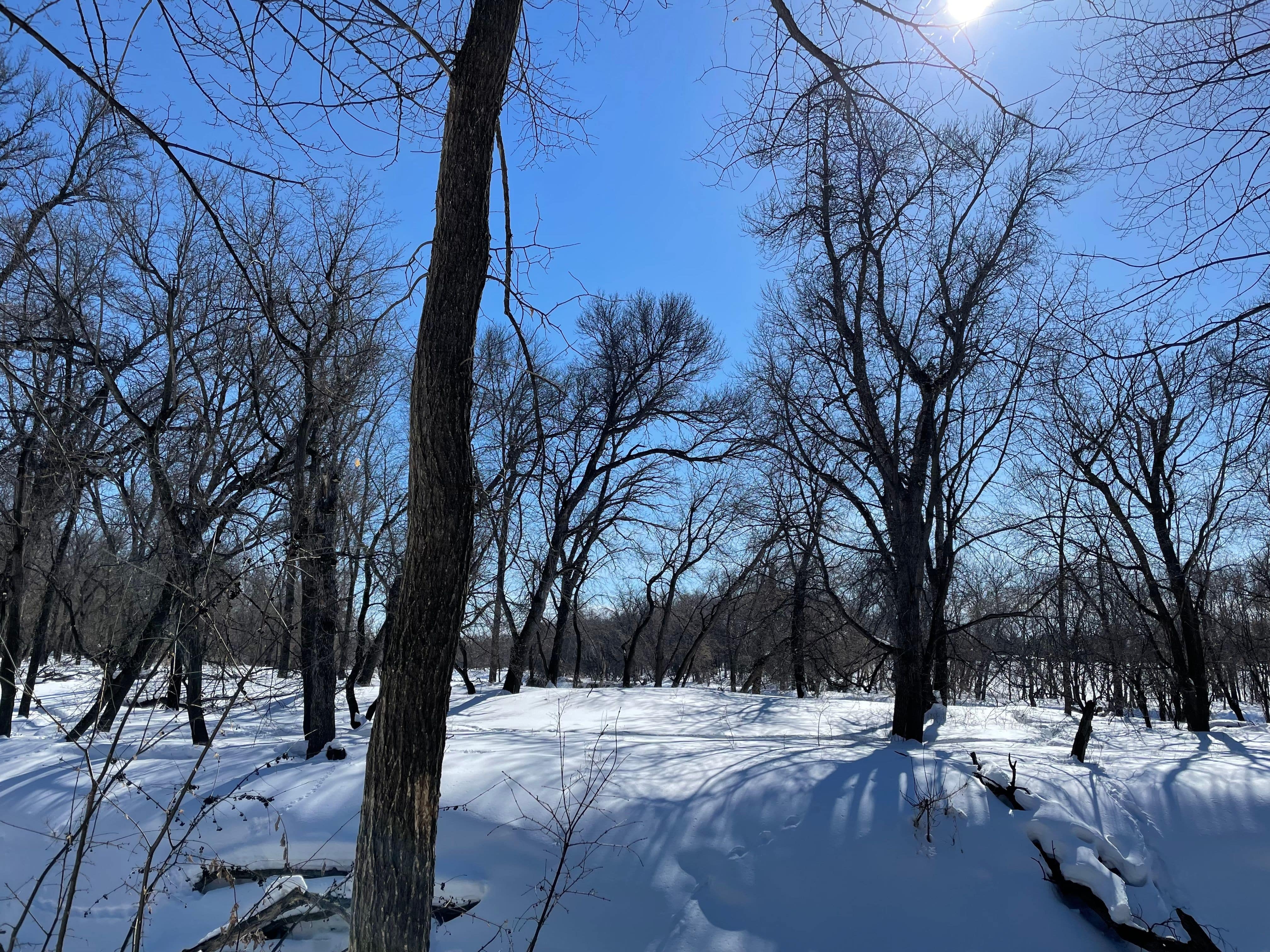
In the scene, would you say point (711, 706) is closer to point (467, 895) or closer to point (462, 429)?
point (467, 895)

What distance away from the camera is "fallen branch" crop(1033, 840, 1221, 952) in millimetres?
4840

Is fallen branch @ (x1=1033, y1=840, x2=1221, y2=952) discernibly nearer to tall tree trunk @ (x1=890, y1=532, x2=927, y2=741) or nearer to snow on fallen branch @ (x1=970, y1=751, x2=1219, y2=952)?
snow on fallen branch @ (x1=970, y1=751, x2=1219, y2=952)

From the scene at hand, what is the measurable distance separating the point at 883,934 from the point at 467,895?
2995mm

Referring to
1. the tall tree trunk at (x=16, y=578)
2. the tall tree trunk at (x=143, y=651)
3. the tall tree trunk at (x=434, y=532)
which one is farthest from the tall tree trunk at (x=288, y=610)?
the tall tree trunk at (x=16, y=578)

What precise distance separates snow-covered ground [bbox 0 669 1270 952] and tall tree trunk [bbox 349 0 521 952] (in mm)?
988

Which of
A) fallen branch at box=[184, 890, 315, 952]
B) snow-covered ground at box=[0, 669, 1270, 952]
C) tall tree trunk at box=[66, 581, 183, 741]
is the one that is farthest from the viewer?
tall tree trunk at box=[66, 581, 183, 741]

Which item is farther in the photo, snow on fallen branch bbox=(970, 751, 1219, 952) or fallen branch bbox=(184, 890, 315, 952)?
snow on fallen branch bbox=(970, 751, 1219, 952)

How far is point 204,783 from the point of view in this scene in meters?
7.82

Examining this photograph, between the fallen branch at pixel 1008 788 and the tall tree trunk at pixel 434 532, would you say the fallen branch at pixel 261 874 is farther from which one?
the fallen branch at pixel 1008 788

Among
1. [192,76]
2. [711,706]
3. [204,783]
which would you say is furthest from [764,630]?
[192,76]

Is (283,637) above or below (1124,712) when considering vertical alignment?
above

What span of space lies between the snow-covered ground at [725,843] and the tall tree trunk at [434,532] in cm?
99

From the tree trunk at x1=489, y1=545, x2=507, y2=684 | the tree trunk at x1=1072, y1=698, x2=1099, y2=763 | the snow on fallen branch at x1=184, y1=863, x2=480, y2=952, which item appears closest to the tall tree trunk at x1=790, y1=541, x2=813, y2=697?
the tree trunk at x1=1072, y1=698, x2=1099, y2=763

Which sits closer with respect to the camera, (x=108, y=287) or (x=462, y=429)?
(x=462, y=429)
